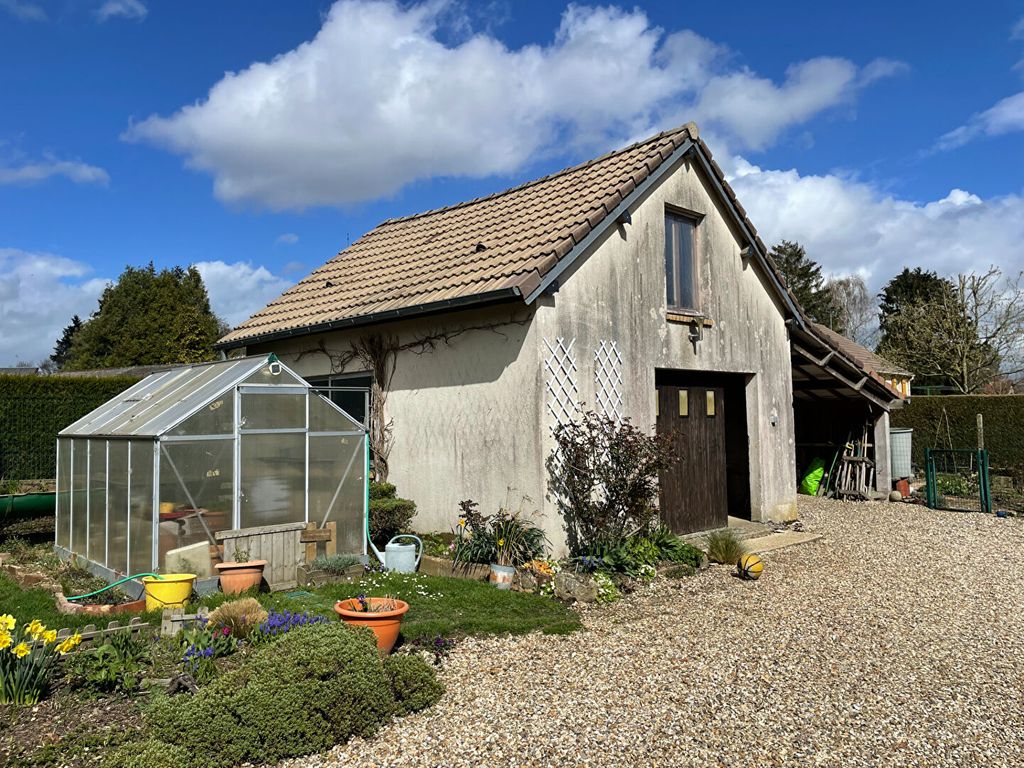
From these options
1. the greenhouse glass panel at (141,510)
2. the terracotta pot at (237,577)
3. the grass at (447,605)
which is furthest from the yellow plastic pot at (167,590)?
the greenhouse glass panel at (141,510)

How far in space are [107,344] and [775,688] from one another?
125 ft

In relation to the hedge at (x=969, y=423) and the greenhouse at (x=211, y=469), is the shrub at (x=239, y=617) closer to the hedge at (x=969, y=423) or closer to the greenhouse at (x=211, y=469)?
the greenhouse at (x=211, y=469)

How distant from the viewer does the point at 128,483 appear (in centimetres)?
810

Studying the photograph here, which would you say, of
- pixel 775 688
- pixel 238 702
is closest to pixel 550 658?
pixel 775 688

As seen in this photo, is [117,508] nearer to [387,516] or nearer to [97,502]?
[97,502]

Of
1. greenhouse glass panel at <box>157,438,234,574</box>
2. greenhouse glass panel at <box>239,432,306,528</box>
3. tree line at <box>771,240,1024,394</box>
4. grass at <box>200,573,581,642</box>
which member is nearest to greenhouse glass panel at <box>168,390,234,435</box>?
greenhouse glass panel at <box>157,438,234,574</box>

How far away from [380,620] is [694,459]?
285 inches

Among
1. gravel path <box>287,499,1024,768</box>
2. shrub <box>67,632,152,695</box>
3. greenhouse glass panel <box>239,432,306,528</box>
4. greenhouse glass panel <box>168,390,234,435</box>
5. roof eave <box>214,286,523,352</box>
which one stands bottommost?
gravel path <box>287,499,1024,768</box>

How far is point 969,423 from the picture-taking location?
2158 cm

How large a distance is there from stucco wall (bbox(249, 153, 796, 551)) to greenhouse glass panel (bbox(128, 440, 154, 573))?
377cm

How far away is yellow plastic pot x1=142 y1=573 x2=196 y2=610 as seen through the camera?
6.86 meters

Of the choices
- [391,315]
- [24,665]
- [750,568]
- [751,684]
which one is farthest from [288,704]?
[391,315]

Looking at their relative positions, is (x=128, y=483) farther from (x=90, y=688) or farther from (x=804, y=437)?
(x=804, y=437)

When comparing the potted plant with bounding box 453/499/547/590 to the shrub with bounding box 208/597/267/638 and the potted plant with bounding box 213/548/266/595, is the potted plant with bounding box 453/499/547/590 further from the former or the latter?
the shrub with bounding box 208/597/267/638
